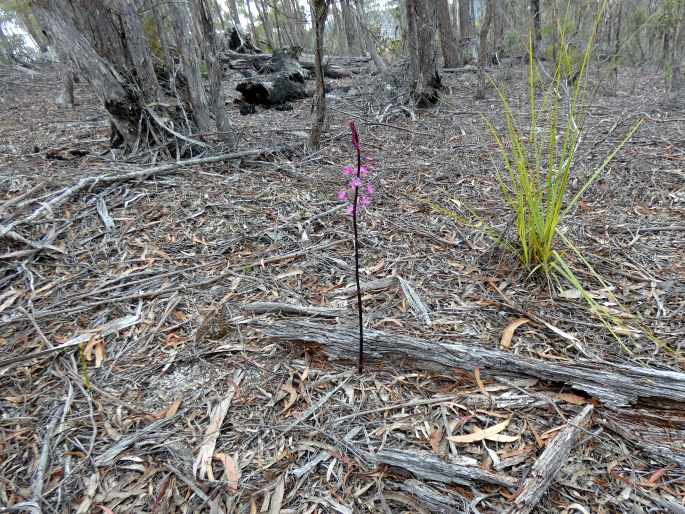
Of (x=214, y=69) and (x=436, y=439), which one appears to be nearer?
(x=436, y=439)

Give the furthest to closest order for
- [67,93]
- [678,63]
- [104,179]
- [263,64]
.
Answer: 1. [263,64]
2. [67,93]
3. [678,63]
4. [104,179]

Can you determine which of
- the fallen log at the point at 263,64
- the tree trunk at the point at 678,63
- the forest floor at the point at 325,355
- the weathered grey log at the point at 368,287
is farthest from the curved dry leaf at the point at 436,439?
the fallen log at the point at 263,64

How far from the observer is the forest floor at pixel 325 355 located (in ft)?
3.70

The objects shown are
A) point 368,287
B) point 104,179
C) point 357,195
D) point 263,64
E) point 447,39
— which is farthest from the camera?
point 263,64

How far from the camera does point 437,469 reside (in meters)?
1.12

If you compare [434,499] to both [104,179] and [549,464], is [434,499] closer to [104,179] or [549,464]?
[549,464]

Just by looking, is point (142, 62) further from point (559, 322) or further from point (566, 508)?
point (566, 508)

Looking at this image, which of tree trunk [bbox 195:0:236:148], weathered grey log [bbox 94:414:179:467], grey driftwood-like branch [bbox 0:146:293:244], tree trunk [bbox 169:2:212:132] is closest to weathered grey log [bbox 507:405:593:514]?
weathered grey log [bbox 94:414:179:467]

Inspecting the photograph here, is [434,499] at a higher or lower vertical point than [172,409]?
lower

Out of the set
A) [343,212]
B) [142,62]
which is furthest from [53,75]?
[343,212]

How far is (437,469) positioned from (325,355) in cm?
60

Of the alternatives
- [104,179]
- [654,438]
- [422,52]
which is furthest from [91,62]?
[654,438]

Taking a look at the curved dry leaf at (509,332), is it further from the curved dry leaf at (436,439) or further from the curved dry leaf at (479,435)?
the curved dry leaf at (436,439)

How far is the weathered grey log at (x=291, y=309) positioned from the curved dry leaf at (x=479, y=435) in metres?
0.70
